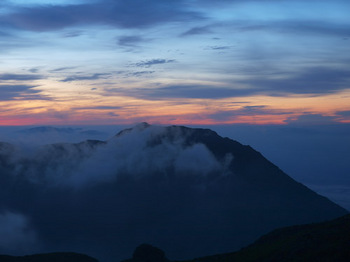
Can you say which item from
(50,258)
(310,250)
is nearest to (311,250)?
(310,250)

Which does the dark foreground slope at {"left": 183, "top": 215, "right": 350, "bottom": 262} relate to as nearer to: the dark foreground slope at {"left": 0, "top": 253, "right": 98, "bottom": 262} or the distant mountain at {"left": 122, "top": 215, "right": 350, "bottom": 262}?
the distant mountain at {"left": 122, "top": 215, "right": 350, "bottom": 262}

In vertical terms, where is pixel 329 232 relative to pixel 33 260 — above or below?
above

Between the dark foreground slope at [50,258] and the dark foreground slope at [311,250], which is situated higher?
the dark foreground slope at [311,250]

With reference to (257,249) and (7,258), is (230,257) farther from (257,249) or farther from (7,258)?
(7,258)

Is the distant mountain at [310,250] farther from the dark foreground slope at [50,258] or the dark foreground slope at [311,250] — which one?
the dark foreground slope at [50,258]

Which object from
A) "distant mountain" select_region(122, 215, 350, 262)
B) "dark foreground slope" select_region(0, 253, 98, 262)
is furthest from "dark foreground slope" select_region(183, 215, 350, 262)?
"dark foreground slope" select_region(0, 253, 98, 262)

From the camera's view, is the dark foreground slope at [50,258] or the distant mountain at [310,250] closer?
the distant mountain at [310,250]

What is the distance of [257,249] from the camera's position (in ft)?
298

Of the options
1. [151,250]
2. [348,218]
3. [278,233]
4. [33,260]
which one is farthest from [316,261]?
[33,260]

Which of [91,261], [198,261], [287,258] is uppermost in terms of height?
[287,258]

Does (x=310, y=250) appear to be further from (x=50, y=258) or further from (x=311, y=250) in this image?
(x=50, y=258)

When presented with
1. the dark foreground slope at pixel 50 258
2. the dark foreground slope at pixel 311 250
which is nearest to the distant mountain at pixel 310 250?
the dark foreground slope at pixel 311 250

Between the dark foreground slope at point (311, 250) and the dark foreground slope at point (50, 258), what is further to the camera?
the dark foreground slope at point (50, 258)

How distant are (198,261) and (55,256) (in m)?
48.0
